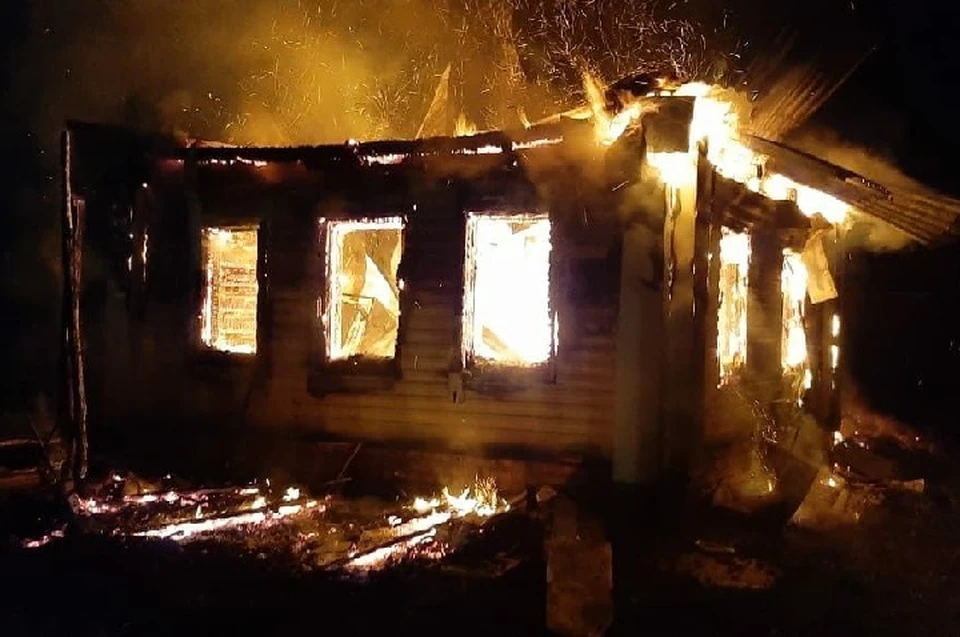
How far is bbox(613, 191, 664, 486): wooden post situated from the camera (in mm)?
9180

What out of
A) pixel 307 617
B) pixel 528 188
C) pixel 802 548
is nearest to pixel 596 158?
pixel 528 188

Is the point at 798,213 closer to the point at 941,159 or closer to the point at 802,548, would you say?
the point at 802,548

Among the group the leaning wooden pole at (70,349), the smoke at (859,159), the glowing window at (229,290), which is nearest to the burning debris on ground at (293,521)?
the leaning wooden pole at (70,349)

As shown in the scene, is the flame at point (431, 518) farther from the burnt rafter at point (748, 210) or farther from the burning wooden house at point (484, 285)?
the burnt rafter at point (748, 210)

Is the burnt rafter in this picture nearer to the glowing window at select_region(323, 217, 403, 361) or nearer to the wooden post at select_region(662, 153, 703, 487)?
the wooden post at select_region(662, 153, 703, 487)

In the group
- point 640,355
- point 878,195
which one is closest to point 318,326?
point 640,355

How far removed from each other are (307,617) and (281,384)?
5.29 m

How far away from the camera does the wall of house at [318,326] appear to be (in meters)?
9.70

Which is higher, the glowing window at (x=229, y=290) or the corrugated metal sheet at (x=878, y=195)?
the corrugated metal sheet at (x=878, y=195)

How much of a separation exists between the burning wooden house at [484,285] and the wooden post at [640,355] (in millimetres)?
25

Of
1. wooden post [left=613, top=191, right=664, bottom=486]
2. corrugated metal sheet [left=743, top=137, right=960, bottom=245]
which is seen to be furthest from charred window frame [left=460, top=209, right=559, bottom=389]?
corrugated metal sheet [left=743, top=137, right=960, bottom=245]

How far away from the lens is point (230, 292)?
484 inches

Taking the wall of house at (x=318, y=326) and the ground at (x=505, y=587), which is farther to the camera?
the wall of house at (x=318, y=326)

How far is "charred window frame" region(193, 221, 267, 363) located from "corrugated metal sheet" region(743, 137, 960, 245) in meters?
7.19
